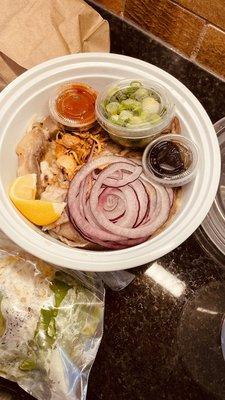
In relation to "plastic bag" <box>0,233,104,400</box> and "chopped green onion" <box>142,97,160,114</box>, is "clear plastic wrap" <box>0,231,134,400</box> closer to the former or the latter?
"plastic bag" <box>0,233,104,400</box>

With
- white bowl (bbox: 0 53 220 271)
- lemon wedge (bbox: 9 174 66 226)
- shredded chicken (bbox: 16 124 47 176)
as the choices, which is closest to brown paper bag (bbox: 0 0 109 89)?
white bowl (bbox: 0 53 220 271)

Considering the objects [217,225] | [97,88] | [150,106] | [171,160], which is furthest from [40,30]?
[217,225]

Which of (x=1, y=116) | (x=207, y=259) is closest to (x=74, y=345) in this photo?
(x=207, y=259)

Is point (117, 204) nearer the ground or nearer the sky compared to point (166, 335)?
nearer the sky

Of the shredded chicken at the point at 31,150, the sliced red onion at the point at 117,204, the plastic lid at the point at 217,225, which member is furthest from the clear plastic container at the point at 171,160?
the shredded chicken at the point at 31,150

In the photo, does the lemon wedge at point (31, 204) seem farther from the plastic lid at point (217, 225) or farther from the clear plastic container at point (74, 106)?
the plastic lid at point (217, 225)

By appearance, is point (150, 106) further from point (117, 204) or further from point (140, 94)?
point (117, 204)

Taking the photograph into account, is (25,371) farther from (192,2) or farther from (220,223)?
(192,2)
